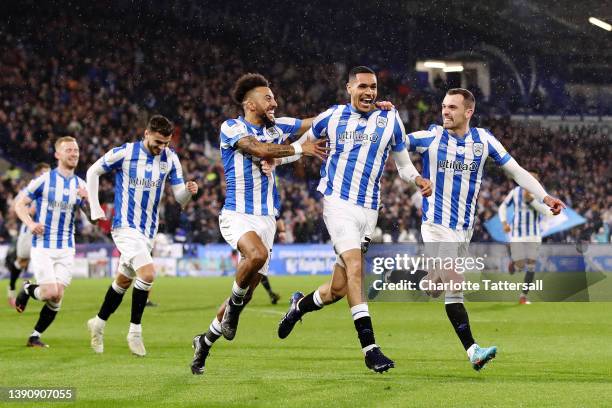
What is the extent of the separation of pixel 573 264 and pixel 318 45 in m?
19.5

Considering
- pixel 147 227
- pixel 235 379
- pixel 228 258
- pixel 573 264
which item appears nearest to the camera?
pixel 235 379

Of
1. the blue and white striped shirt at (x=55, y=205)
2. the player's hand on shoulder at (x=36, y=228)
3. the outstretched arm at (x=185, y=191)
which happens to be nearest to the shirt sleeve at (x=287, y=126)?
the outstretched arm at (x=185, y=191)

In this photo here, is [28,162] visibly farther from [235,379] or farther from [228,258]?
[235,379]

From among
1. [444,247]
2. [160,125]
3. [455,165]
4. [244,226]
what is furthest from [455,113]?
[160,125]

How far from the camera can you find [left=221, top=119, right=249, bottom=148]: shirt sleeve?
847 cm

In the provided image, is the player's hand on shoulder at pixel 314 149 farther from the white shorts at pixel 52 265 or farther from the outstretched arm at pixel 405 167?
the white shorts at pixel 52 265

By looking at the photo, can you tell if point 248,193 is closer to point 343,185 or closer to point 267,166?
point 267,166

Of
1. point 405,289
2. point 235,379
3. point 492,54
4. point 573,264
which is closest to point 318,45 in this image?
point 492,54

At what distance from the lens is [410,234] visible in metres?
30.0

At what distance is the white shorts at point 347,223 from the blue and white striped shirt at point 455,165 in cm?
71

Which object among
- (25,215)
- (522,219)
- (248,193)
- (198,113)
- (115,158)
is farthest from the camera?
(198,113)

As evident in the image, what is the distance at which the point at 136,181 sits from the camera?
10.5 meters

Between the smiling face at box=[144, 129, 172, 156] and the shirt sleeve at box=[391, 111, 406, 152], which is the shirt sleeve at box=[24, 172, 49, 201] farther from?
the shirt sleeve at box=[391, 111, 406, 152]

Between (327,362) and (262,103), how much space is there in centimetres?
242
